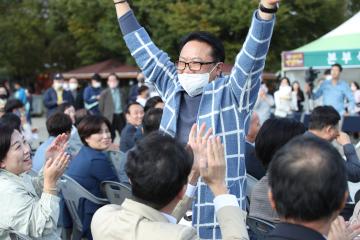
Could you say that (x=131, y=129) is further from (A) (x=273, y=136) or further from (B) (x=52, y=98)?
(B) (x=52, y=98)

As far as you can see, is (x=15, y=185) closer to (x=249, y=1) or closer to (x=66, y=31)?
(x=249, y=1)

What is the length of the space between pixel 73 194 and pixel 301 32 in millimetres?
26327

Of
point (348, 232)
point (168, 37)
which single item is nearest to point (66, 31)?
point (168, 37)

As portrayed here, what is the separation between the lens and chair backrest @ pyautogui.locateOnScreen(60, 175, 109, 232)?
486 cm

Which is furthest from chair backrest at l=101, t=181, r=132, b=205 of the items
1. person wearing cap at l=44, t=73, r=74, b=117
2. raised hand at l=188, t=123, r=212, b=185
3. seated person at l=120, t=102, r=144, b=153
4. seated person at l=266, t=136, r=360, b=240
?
person wearing cap at l=44, t=73, r=74, b=117

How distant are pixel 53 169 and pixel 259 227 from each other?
1127 millimetres

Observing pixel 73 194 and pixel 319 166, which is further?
pixel 73 194

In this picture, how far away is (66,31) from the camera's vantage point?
37.5m

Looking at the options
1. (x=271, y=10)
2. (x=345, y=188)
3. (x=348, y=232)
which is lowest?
(x=348, y=232)

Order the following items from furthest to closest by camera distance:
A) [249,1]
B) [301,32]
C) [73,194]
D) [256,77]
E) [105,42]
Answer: [105,42], [301,32], [249,1], [73,194], [256,77]

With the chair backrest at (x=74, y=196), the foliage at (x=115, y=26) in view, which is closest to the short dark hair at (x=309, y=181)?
the chair backrest at (x=74, y=196)

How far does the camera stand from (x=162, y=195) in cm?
218

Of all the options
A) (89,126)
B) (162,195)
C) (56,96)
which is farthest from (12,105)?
(162,195)

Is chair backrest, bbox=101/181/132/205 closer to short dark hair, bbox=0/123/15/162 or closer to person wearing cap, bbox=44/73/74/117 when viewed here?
short dark hair, bbox=0/123/15/162
